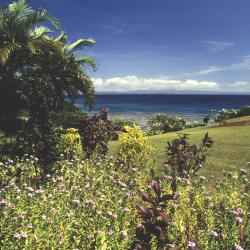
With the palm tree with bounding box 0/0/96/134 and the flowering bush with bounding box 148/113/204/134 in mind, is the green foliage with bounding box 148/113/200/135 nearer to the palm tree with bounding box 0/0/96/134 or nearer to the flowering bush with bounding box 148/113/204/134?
the flowering bush with bounding box 148/113/204/134

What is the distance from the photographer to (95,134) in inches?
569

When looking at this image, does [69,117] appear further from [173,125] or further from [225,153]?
[173,125]

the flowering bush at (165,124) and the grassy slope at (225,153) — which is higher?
the grassy slope at (225,153)

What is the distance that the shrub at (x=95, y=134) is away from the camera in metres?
14.4

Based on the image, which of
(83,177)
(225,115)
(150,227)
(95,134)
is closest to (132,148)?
(95,134)

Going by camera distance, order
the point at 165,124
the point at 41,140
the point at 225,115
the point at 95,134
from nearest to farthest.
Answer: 1. the point at 41,140
2. the point at 95,134
3. the point at 165,124
4. the point at 225,115

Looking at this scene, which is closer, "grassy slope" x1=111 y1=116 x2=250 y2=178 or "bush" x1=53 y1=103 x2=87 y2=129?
"grassy slope" x1=111 y1=116 x2=250 y2=178

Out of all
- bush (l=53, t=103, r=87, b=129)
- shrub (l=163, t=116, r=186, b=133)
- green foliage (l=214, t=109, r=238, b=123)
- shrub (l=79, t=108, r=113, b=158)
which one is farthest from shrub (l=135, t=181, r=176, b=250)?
green foliage (l=214, t=109, r=238, b=123)

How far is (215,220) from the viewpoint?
25.9 ft

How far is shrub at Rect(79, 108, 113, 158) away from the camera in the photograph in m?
14.4

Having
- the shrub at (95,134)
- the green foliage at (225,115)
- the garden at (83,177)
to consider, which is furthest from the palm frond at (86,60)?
the green foliage at (225,115)

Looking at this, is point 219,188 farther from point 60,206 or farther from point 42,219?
point 42,219

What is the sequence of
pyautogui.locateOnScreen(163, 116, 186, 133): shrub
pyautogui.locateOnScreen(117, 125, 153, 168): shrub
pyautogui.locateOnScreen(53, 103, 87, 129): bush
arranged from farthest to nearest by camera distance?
pyautogui.locateOnScreen(163, 116, 186, 133): shrub < pyautogui.locateOnScreen(53, 103, 87, 129): bush < pyautogui.locateOnScreen(117, 125, 153, 168): shrub

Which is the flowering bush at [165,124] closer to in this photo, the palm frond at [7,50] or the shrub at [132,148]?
the palm frond at [7,50]
